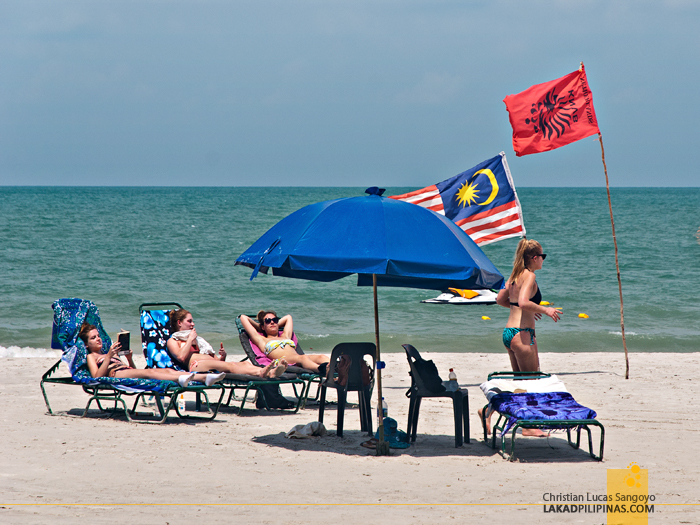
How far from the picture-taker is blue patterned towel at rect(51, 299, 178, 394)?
276 inches

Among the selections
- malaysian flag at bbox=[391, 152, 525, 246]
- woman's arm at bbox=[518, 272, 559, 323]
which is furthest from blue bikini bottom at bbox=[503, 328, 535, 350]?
malaysian flag at bbox=[391, 152, 525, 246]

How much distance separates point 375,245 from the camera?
5.31 metres

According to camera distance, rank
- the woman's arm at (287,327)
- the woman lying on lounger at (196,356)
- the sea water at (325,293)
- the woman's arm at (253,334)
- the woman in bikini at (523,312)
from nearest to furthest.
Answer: the woman in bikini at (523,312) < the woman lying on lounger at (196,356) < the woman's arm at (253,334) < the woman's arm at (287,327) < the sea water at (325,293)

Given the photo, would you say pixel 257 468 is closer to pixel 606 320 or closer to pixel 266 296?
pixel 606 320

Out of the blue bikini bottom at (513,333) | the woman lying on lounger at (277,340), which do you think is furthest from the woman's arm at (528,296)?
the woman lying on lounger at (277,340)

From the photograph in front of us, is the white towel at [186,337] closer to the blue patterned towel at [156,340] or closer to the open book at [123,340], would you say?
the blue patterned towel at [156,340]

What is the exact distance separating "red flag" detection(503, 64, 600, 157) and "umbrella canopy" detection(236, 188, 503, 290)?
3.99 m

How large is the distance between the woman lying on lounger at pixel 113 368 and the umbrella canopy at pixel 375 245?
1.87 meters

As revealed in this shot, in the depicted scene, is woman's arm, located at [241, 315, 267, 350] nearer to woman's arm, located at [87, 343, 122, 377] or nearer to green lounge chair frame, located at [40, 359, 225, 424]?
green lounge chair frame, located at [40, 359, 225, 424]

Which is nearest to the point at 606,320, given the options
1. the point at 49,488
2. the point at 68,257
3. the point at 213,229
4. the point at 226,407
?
the point at 226,407

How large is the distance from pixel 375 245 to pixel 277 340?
3.13m

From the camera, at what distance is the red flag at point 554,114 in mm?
9367

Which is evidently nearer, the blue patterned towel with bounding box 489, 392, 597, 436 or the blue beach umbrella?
the blue beach umbrella

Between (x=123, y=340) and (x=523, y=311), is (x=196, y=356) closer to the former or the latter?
(x=123, y=340)
